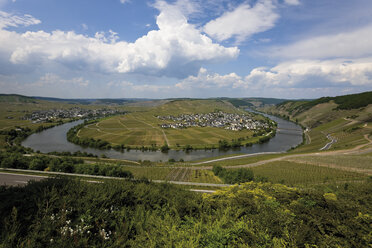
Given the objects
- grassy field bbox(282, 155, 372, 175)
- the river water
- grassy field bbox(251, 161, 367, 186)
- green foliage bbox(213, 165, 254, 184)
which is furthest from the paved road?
grassy field bbox(282, 155, 372, 175)

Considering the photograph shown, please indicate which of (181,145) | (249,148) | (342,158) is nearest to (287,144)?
(249,148)

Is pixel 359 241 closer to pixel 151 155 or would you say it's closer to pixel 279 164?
pixel 279 164

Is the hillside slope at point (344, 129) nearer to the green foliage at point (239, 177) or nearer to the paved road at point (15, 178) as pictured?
the green foliage at point (239, 177)

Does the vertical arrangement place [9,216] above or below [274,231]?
above

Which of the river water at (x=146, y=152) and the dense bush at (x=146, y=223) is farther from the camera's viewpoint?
the river water at (x=146, y=152)

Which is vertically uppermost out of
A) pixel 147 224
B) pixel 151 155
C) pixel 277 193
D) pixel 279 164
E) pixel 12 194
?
pixel 12 194

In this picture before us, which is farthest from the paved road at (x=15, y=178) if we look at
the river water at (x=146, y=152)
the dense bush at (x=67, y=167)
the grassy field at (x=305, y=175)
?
the river water at (x=146, y=152)

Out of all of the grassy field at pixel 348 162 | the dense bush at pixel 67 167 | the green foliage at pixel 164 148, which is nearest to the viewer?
the dense bush at pixel 67 167
